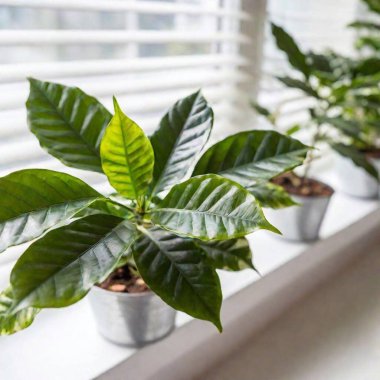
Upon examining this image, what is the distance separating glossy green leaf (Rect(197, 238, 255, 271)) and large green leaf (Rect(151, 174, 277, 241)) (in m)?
0.13

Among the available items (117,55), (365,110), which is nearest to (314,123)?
(365,110)

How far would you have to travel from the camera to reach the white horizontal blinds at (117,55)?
707mm

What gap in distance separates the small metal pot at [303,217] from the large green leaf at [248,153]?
34 cm

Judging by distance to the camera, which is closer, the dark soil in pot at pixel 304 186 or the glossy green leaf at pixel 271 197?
the glossy green leaf at pixel 271 197

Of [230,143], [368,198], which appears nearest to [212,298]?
[230,143]

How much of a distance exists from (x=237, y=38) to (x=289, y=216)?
0.41 m

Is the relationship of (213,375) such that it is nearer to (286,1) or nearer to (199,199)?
(199,199)

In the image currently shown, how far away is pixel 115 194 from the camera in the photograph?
65 cm

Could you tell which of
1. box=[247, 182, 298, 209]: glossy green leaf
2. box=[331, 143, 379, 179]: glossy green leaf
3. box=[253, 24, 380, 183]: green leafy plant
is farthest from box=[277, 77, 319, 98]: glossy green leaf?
box=[247, 182, 298, 209]: glossy green leaf

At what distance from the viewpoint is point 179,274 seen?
52cm

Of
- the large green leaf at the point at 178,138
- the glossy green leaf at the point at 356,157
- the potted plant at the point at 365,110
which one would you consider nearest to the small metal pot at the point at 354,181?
the potted plant at the point at 365,110

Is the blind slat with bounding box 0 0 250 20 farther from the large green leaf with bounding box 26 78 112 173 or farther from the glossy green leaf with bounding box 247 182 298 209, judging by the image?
the glossy green leaf with bounding box 247 182 298 209

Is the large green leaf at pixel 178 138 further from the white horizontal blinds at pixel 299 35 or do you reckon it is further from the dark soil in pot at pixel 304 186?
the white horizontal blinds at pixel 299 35

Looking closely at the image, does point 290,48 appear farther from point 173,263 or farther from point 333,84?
point 173,263
